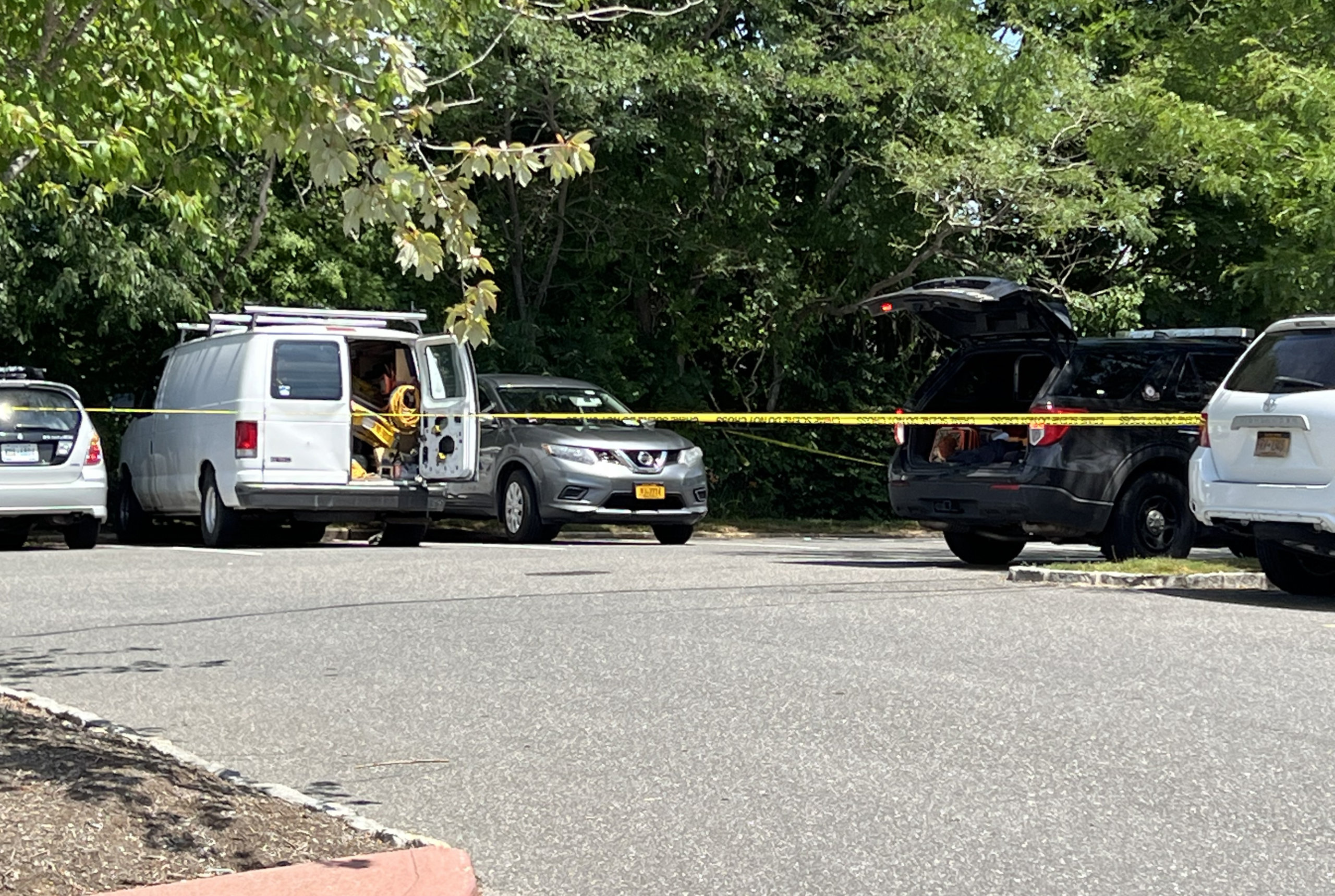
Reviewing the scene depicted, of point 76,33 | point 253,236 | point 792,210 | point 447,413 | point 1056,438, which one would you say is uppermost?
point 792,210

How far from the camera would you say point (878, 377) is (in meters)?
28.3

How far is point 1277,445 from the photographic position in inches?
470

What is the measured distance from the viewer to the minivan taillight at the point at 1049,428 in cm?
1410

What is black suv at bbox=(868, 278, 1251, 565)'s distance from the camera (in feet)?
46.4

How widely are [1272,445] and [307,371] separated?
352 inches

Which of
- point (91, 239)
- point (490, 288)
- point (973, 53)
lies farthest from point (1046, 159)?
point (490, 288)

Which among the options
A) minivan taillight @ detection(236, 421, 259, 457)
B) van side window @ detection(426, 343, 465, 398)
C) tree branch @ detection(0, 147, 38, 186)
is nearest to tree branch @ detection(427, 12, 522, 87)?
tree branch @ detection(0, 147, 38, 186)

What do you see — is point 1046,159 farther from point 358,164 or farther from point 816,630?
point 358,164

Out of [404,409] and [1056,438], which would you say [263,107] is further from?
[404,409]

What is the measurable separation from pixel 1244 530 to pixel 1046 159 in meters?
12.5

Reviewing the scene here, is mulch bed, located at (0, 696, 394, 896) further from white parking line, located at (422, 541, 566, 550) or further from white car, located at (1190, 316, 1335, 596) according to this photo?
white parking line, located at (422, 541, 566, 550)

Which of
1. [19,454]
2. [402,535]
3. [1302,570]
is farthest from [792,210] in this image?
[1302,570]

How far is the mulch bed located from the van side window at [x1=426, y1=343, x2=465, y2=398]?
449 inches

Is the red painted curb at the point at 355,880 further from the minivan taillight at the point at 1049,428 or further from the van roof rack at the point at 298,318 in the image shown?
the van roof rack at the point at 298,318
